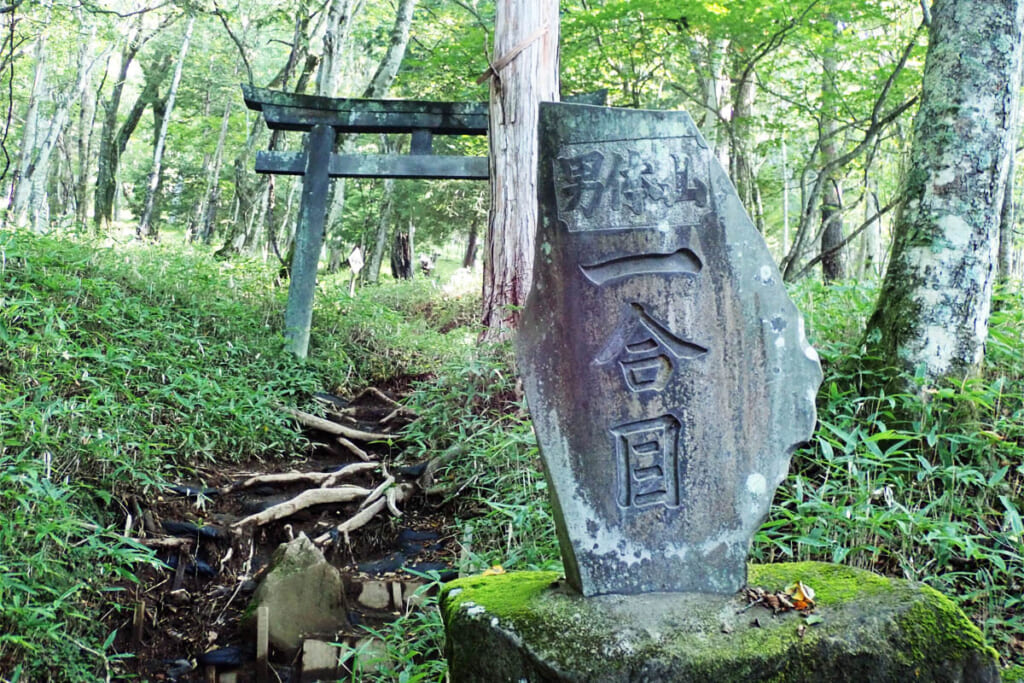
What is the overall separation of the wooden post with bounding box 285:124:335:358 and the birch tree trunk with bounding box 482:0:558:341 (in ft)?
6.33

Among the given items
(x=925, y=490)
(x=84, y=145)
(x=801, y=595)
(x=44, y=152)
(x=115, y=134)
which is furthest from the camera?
(x=84, y=145)

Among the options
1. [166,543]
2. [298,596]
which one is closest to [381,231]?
[166,543]

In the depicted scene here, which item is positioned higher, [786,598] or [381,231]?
[381,231]

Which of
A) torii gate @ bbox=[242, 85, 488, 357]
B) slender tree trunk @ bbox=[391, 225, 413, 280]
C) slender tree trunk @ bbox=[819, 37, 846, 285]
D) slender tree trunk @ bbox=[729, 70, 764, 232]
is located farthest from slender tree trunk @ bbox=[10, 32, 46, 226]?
slender tree trunk @ bbox=[819, 37, 846, 285]

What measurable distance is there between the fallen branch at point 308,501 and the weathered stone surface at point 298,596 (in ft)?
1.73

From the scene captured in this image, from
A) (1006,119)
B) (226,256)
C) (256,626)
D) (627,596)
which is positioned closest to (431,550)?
(256,626)

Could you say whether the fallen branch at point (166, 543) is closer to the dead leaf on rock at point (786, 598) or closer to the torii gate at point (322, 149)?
the dead leaf on rock at point (786, 598)

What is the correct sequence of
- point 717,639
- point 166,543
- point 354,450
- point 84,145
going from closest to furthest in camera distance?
point 717,639
point 166,543
point 354,450
point 84,145

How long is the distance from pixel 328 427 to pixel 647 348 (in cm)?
404

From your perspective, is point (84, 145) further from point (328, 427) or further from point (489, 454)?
point (489, 454)

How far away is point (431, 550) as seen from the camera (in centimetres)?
452

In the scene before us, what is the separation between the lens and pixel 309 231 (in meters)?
7.30

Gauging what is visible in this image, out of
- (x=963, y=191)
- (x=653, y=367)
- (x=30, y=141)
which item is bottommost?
(x=653, y=367)

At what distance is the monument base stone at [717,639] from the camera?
2.19 m
